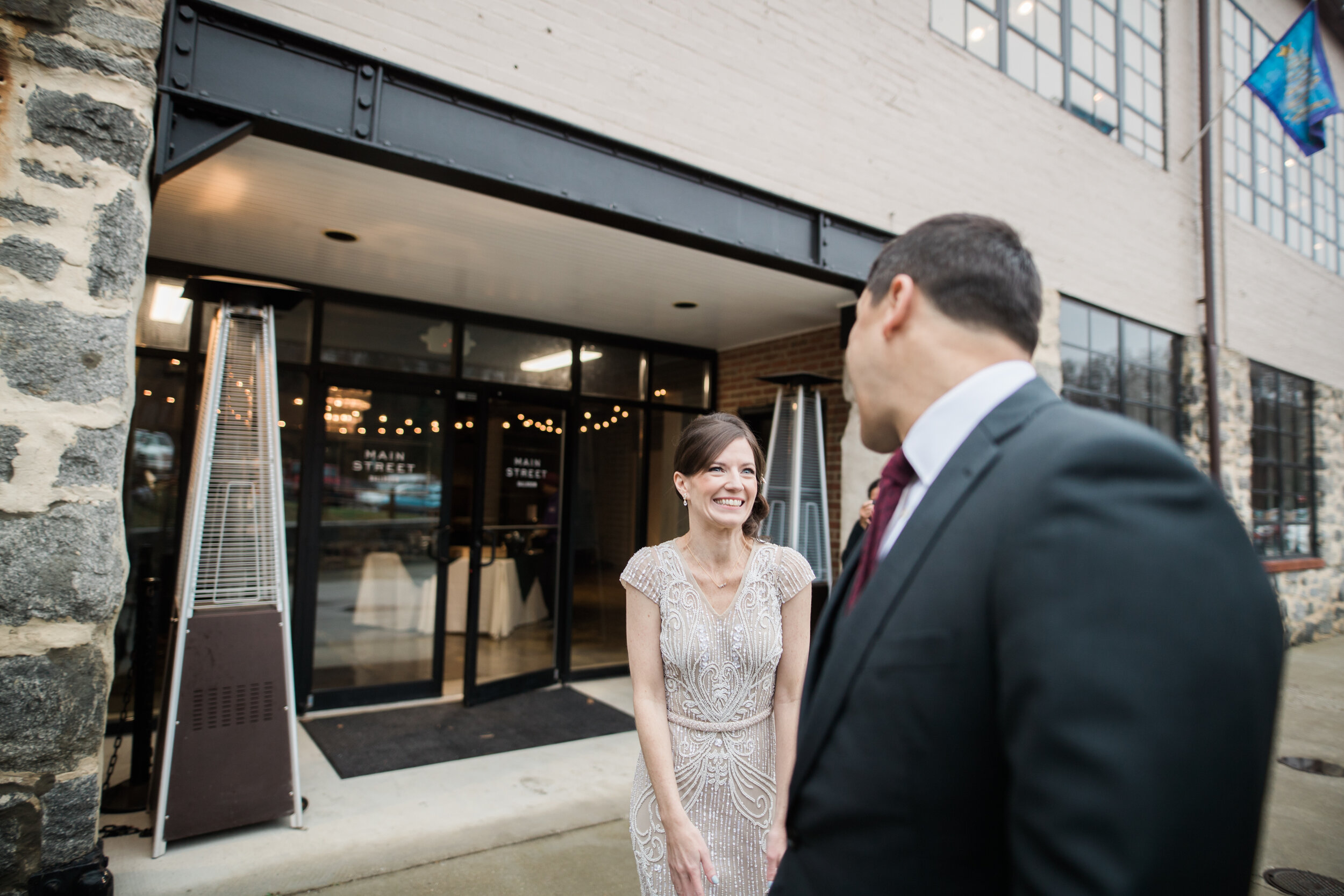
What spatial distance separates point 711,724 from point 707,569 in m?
0.40

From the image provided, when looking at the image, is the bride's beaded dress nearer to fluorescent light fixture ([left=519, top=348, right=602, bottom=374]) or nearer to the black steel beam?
the black steel beam

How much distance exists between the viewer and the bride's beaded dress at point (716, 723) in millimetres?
1917

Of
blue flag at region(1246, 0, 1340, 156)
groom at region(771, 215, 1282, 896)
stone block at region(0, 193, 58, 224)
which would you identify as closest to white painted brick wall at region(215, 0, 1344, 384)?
blue flag at region(1246, 0, 1340, 156)

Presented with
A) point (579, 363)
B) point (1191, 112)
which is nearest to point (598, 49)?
point (579, 363)

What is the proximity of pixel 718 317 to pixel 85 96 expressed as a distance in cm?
425

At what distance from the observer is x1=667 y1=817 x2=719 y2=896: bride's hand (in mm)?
1731

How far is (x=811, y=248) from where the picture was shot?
473 cm

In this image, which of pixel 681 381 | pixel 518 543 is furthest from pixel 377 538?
pixel 681 381

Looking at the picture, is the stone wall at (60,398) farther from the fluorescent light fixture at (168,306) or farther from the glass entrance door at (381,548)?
the glass entrance door at (381,548)

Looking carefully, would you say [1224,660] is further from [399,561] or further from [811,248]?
[399,561]

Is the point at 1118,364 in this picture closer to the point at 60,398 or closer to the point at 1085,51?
the point at 1085,51

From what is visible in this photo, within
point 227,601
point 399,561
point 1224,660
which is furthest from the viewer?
point 399,561

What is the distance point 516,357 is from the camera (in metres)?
6.20

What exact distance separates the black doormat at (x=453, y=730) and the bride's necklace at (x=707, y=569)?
313 centimetres
